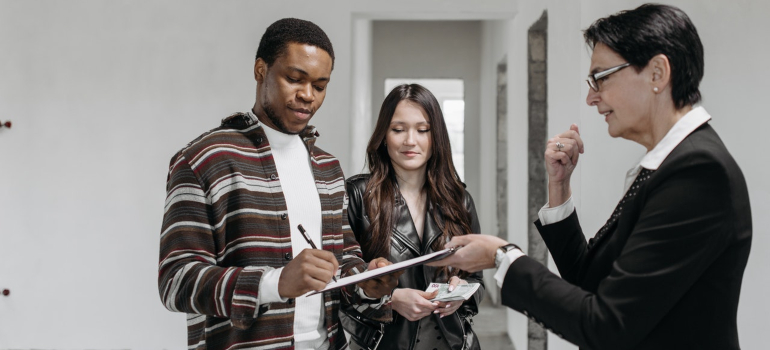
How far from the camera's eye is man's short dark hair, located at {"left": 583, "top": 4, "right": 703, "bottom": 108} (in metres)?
1.27

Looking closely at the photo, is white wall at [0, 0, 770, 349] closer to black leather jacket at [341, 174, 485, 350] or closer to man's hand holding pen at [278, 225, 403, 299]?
black leather jacket at [341, 174, 485, 350]

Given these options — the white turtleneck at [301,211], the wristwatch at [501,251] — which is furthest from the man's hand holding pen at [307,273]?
the wristwatch at [501,251]

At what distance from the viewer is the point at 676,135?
1.25 metres

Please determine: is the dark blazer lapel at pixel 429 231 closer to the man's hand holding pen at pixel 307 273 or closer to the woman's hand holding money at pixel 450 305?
the woman's hand holding money at pixel 450 305

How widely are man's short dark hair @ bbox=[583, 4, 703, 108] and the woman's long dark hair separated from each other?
41.7 inches

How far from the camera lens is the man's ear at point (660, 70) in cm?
127

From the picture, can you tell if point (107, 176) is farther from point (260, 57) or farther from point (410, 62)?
point (410, 62)

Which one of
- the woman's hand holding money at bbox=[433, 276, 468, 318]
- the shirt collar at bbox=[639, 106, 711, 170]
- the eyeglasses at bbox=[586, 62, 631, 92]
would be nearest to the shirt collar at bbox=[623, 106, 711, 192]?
the shirt collar at bbox=[639, 106, 711, 170]

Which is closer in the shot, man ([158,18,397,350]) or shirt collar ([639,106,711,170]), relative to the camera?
shirt collar ([639,106,711,170])

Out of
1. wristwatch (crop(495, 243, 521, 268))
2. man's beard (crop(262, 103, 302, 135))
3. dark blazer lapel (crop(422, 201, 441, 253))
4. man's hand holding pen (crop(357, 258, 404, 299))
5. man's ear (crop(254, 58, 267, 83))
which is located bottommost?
man's hand holding pen (crop(357, 258, 404, 299))

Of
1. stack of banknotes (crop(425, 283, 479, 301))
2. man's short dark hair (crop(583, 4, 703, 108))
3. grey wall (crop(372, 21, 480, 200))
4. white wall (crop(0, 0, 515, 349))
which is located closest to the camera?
man's short dark hair (crop(583, 4, 703, 108))

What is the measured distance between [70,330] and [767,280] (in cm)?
364

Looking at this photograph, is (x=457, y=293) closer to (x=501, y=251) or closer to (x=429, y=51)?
(x=501, y=251)

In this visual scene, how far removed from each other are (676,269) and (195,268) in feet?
3.10
